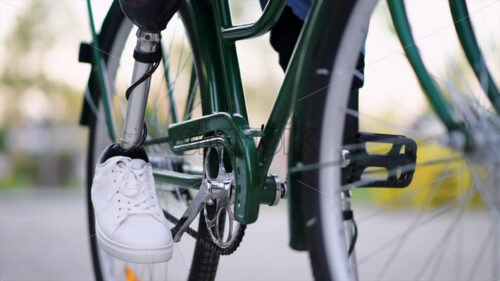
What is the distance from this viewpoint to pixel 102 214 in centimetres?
127

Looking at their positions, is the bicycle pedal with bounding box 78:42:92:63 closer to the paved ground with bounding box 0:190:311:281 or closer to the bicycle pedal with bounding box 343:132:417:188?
the paved ground with bounding box 0:190:311:281

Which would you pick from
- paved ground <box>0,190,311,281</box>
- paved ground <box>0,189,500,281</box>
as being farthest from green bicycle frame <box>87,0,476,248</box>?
paved ground <box>0,190,311,281</box>

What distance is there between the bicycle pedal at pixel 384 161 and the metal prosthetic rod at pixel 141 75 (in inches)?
16.8

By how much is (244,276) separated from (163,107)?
3.02ft

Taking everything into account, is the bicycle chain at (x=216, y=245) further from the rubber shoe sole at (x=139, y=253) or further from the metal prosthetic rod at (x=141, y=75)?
the metal prosthetic rod at (x=141, y=75)

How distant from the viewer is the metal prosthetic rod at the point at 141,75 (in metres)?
1.24

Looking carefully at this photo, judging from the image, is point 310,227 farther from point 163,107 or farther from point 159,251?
point 163,107

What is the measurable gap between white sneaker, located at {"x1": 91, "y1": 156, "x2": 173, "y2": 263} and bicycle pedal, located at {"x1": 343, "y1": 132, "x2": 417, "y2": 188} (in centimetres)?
40

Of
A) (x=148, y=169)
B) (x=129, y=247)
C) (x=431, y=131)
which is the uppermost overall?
(x=431, y=131)

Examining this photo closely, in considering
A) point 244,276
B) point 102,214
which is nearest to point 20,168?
point 244,276

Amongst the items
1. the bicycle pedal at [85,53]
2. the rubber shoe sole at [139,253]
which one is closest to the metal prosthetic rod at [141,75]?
the rubber shoe sole at [139,253]

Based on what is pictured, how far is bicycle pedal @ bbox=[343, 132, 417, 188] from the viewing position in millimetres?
1006

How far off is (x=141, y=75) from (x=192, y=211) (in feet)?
0.93

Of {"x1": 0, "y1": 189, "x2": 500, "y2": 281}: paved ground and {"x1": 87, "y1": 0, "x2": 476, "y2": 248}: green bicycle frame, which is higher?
{"x1": 87, "y1": 0, "x2": 476, "y2": 248}: green bicycle frame
